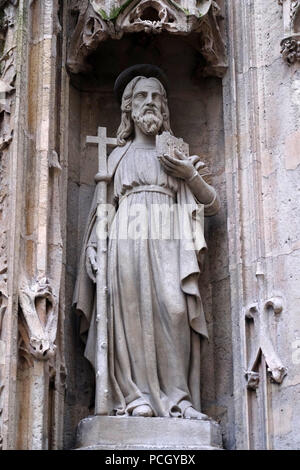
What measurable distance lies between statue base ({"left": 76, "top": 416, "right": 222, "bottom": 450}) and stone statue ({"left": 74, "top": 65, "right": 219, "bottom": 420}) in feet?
0.32

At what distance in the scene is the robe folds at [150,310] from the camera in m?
8.57

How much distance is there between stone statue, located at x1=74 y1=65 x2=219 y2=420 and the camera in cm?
859

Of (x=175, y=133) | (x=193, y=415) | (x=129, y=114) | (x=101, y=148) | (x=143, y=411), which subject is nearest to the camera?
(x=143, y=411)

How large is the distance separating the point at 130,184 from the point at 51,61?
0.98 m

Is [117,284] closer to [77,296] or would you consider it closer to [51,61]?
[77,296]

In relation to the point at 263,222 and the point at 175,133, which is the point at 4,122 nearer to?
the point at 175,133

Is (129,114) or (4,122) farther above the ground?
(129,114)

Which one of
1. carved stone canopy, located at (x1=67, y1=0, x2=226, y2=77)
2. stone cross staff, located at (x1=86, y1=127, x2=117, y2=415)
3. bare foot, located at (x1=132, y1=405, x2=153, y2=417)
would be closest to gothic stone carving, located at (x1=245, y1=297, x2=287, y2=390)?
bare foot, located at (x1=132, y1=405, x2=153, y2=417)

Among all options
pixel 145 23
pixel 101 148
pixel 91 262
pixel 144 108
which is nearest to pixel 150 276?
pixel 91 262

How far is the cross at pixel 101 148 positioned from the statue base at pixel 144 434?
5.54 ft

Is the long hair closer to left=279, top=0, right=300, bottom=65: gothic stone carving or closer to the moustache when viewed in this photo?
the moustache

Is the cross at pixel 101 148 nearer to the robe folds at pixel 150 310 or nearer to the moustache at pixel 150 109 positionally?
the robe folds at pixel 150 310

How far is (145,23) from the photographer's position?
9320 millimetres

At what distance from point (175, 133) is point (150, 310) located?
1665 millimetres
